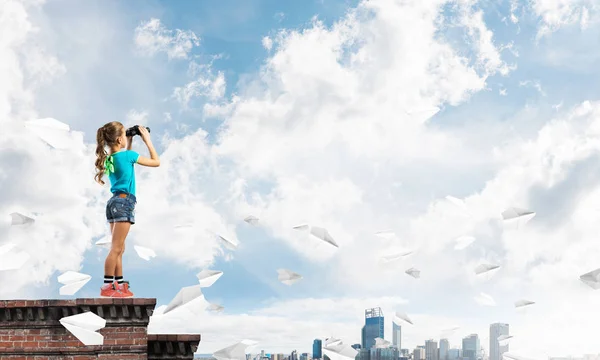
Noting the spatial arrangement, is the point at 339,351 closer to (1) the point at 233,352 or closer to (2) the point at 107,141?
(1) the point at 233,352

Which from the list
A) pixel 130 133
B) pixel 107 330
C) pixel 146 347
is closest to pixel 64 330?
pixel 107 330

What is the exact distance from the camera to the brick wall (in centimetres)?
828

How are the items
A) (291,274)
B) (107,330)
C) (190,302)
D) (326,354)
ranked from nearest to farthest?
1. (107,330)
2. (190,302)
3. (326,354)
4. (291,274)

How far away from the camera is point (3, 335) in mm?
8656

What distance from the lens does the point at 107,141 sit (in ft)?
29.0

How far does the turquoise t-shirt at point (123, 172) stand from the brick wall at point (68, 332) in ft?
5.37

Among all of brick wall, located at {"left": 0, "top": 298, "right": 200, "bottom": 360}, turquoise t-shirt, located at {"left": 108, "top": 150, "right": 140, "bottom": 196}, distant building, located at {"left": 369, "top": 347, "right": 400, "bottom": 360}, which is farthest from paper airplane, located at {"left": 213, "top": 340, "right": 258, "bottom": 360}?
distant building, located at {"left": 369, "top": 347, "right": 400, "bottom": 360}

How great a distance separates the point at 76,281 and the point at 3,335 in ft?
4.09

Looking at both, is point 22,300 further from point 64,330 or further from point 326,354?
point 326,354

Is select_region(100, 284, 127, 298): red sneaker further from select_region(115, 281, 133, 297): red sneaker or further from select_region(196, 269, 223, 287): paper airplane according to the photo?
select_region(196, 269, 223, 287): paper airplane

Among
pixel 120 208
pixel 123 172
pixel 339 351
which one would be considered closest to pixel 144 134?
pixel 123 172

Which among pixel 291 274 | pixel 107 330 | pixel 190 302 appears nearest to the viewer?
pixel 107 330

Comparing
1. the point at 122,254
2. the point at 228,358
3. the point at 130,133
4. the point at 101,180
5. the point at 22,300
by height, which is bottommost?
the point at 228,358

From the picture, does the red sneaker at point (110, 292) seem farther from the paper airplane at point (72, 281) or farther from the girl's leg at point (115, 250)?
the paper airplane at point (72, 281)
